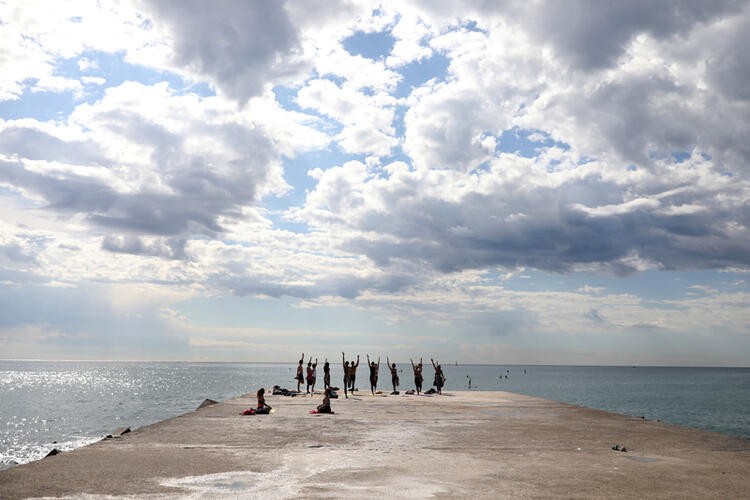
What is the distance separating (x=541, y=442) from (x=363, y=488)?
25.2 feet

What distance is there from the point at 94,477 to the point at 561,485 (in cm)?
838

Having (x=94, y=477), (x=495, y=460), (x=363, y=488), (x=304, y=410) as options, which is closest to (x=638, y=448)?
(x=495, y=460)

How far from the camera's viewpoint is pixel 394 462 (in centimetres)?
1213

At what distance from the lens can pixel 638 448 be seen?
1477cm

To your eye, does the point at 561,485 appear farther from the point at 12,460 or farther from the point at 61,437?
the point at 61,437

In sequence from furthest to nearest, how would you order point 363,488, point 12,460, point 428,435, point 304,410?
point 12,460, point 304,410, point 428,435, point 363,488

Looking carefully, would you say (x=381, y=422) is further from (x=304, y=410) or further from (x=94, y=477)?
(x=94, y=477)

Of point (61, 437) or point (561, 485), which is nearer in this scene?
point (561, 485)

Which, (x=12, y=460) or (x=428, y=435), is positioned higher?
(x=428, y=435)

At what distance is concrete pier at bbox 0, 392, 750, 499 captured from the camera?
9578mm

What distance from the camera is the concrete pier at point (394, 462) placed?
31.4ft

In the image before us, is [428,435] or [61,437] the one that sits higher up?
[428,435]

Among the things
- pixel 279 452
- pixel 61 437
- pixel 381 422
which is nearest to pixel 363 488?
pixel 279 452

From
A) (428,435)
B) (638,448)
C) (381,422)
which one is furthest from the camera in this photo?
(381,422)
